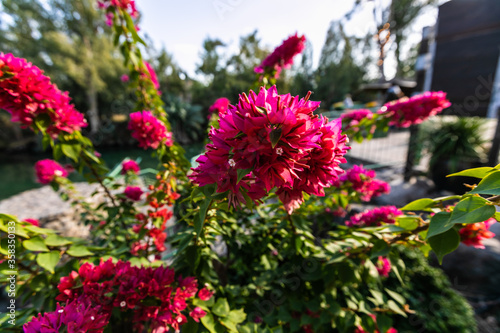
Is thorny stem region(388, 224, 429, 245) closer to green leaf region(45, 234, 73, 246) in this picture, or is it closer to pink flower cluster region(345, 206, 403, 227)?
pink flower cluster region(345, 206, 403, 227)

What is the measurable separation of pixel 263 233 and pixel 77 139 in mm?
1130

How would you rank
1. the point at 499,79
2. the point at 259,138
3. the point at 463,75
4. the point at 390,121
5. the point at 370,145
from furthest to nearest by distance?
1. the point at 370,145
2. the point at 463,75
3. the point at 499,79
4. the point at 390,121
5. the point at 259,138

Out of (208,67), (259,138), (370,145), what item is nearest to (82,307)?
(259,138)

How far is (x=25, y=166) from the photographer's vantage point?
1258 centimetres

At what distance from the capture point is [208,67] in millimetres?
4266

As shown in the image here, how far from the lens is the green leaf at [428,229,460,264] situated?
1.97 feet

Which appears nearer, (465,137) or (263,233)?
(263,233)

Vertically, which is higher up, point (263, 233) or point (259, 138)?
point (259, 138)

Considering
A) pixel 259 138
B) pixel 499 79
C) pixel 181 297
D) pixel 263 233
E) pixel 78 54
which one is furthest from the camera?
pixel 78 54

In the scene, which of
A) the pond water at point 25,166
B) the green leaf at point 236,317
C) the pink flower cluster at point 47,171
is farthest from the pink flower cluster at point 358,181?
the pond water at point 25,166

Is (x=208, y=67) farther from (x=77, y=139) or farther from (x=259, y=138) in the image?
(x=259, y=138)

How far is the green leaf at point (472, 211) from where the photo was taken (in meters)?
0.47

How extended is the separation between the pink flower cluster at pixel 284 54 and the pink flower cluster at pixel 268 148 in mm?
1246

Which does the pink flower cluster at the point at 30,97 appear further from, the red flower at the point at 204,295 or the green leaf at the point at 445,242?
the green leaf at the point at 445,242
